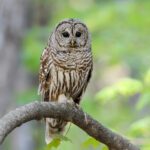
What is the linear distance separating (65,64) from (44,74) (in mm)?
253

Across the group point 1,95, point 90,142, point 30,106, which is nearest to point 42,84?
point 90,142

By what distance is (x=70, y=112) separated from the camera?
4.46 m

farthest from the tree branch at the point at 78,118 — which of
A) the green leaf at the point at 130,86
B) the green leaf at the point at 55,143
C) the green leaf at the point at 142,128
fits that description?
the green leaf at the point at 130,86

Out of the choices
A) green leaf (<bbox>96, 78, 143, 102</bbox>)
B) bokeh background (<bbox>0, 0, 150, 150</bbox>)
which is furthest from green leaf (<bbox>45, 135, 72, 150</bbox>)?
bokeh background (<bbox>0, 0, 150, 150</bbox>)

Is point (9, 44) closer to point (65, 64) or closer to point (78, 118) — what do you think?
point (65, 64)

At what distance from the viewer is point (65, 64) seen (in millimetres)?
5586

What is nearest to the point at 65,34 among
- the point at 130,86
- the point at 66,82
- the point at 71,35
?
the point at 71,35

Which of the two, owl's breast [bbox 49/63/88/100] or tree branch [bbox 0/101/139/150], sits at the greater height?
owl's breast [bbox 49/63/88/100]

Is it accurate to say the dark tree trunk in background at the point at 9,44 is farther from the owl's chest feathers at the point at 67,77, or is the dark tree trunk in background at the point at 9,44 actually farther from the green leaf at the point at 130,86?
the owl's chest feathers at the point at 67,77

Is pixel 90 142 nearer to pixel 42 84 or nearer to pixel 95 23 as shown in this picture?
pixel 42 84

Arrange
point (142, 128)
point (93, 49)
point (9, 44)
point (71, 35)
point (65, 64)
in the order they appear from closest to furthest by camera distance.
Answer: point (65, 64)
point (71, 35)
point (142, 128)
point (9, 44)
point (93, 49)

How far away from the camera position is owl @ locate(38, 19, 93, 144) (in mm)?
5605

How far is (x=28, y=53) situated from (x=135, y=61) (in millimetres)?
1771

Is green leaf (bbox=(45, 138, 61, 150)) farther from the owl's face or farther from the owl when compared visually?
the owl's face
